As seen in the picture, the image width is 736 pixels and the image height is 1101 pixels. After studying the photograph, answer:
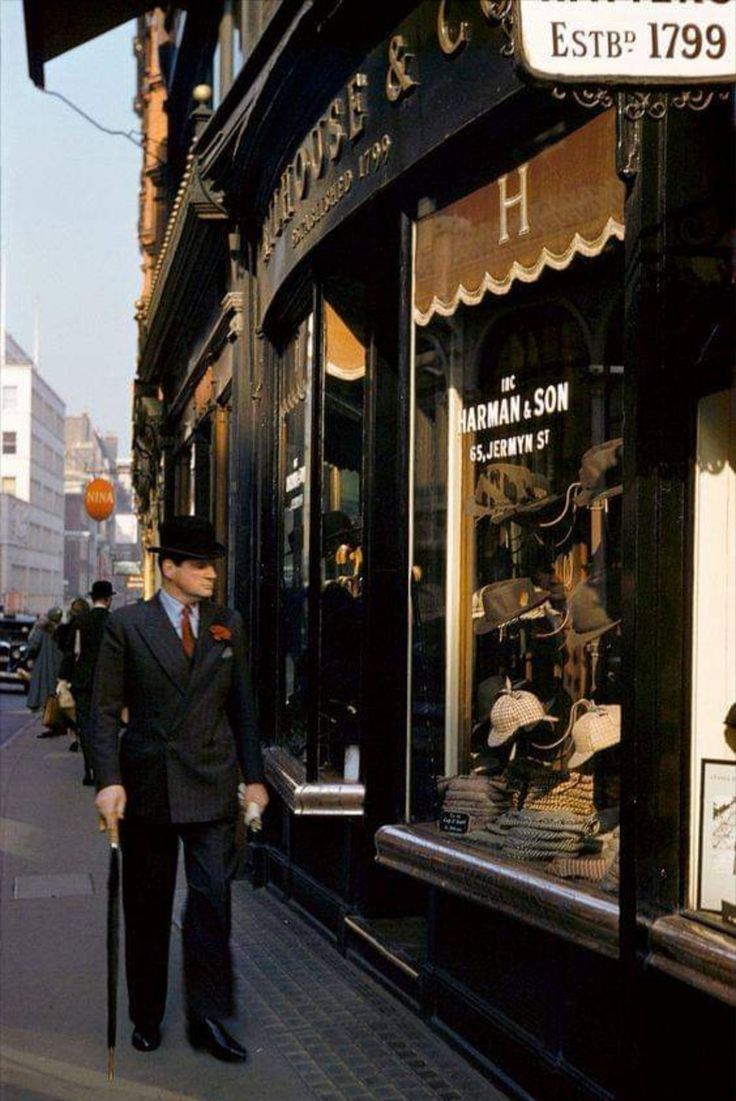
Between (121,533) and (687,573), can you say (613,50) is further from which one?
(121,533)

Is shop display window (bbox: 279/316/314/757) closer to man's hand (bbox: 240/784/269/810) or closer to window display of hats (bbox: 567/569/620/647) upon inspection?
man's hand (bbox: 240/784/269/810)

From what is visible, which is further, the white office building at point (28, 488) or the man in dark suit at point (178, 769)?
the white office building at point (28, 488)

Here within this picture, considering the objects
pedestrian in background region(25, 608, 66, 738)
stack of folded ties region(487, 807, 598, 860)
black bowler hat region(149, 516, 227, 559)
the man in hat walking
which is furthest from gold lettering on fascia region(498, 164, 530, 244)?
pedestrian in background region(25, 608, 66, 738)

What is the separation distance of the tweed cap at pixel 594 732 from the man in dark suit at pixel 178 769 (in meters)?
1.25

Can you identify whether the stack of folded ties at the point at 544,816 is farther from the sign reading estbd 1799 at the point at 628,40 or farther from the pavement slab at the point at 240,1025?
the sign reading estbd 1799 at the point at 628,40

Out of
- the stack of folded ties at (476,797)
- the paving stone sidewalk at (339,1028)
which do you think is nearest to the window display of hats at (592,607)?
the stack of folded ties at (476,797)

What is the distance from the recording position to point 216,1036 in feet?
18.4

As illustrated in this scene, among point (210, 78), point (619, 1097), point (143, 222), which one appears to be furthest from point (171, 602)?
point (143, 222)

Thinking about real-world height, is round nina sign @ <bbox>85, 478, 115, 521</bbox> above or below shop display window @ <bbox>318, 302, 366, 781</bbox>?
above

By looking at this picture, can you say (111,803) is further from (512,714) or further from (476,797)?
(512,714)

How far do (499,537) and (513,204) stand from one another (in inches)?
51.8

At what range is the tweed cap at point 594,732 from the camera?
5250 mm

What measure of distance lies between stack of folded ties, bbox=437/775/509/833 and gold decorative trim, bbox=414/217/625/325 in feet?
6.44

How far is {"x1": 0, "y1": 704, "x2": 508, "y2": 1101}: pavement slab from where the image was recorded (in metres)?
5.27
